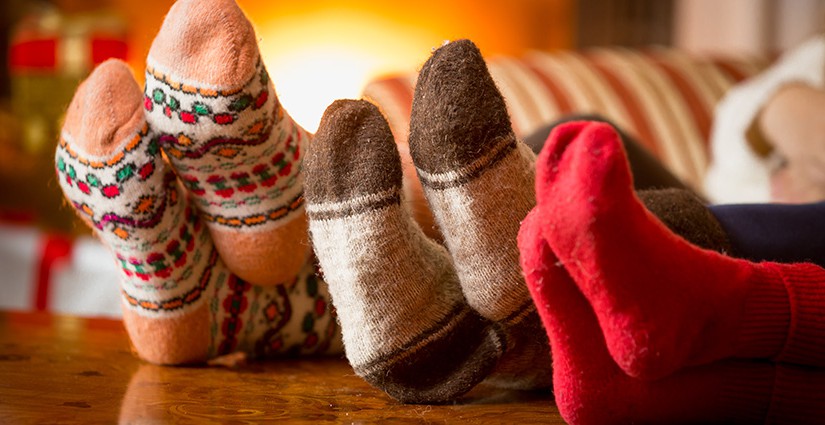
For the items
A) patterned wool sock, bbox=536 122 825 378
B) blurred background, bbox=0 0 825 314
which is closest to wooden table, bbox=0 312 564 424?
patterned wool sock, bbox=536 122 825 378

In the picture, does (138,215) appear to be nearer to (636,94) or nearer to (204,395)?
(204,395)

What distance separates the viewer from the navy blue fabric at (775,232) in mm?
641

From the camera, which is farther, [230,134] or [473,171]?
[230,134]

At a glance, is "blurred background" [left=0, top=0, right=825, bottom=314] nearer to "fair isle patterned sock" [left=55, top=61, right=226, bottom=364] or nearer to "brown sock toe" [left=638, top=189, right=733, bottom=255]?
"fair isle patterned sock" [left=55, top=61, right=226, bottom=364]

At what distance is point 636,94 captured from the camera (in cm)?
166

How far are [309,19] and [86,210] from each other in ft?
6.52

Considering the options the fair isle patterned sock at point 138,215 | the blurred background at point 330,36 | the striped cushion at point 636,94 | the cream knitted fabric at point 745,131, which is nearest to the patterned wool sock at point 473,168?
the fair isle patterned sock at point 138,215

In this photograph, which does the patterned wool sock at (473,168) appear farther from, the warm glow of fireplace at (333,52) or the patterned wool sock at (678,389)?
the warm glow of fireplace at (333,52)

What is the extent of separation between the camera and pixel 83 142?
679mm

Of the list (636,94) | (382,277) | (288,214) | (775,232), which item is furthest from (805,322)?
(636,94)

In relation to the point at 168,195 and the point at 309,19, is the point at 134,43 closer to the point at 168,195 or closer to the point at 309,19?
the point at 309,19

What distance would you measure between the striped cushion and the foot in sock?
2.47ft

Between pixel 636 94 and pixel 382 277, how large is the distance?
118 centimetres

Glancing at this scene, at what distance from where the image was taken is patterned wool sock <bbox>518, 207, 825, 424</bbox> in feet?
1.73
